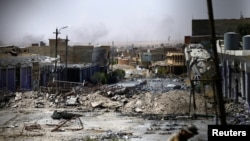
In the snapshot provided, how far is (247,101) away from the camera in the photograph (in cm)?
759

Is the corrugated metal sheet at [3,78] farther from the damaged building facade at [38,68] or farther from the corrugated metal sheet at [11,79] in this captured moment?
the corrugated metal sheet at [11,79]

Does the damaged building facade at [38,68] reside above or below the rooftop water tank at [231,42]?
below

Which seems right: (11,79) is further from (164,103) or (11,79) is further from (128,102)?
(164,103)

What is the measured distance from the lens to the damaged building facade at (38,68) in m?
12.2

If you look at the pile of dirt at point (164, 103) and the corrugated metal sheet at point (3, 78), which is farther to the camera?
the corrugated metal sheet at point (3, 78)

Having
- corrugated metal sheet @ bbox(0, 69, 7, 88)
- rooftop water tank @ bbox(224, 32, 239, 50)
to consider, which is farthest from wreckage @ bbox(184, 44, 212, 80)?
corrugated metal sheet @ bbox(0, 69, 7, 88)

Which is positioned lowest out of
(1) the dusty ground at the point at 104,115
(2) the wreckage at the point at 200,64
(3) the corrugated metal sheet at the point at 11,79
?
(1) the dusty ground at the point at 104,115

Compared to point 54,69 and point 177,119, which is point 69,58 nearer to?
point 54,69

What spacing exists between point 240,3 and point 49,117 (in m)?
4.74

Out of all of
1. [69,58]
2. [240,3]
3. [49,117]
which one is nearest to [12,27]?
[49,117]

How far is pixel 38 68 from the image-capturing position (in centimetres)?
1373

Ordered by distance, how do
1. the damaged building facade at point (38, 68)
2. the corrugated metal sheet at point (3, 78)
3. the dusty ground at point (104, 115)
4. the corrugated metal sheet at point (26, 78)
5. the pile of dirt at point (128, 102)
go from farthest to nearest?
the corrugated metal sheet at point (26, 78)
the damaged building facade at point (38, 68)
the corrugated metal sheet at point (3, 78)
the pile of dirt at point (128, 102)
the dusty ground at point (104, 115)

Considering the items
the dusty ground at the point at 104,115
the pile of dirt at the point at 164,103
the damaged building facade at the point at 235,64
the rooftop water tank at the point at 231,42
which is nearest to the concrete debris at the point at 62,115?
the dusty ground at the point at 104,115

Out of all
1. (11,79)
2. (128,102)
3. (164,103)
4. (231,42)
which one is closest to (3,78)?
(11,79)
